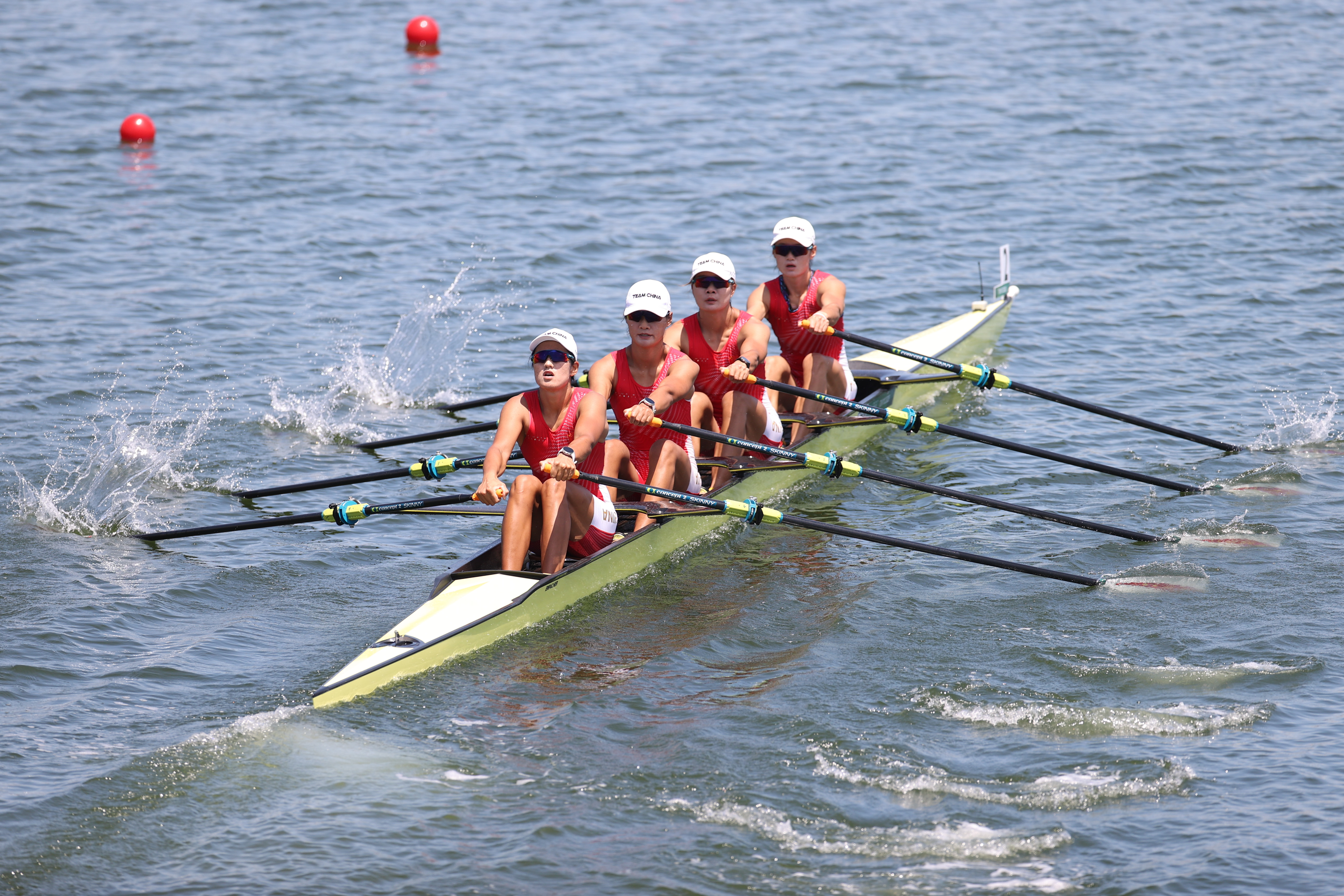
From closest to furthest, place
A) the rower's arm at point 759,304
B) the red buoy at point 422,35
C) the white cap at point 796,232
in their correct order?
the white cap at point 796,232
the rower's arm at point 759,304
the red buoy at point 422,35

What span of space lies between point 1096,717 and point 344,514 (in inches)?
189

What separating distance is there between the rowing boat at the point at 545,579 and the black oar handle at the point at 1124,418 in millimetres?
848

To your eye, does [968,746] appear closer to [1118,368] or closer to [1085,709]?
[1085,709]

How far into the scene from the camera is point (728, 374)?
10062 millimetres

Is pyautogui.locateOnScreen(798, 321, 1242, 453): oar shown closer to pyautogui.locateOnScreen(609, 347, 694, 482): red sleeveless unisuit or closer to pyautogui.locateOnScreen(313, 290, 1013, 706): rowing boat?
pyautogui.locateOnScreen(313, 290, 1013, 706): rowing boat

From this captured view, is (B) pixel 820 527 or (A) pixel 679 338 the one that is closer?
(B) pixel 820 527

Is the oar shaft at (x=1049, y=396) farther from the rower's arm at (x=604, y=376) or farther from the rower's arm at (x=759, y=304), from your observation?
the rower's arm at (x=604, y=376)

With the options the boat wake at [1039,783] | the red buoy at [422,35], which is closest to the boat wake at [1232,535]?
the boat wake at [1039,783]

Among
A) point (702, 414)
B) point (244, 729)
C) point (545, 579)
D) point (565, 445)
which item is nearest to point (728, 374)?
point (702, 414)

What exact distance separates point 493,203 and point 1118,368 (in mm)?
9113

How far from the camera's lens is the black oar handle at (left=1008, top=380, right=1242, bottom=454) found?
36.8ft

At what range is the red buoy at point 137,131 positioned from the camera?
67.4 feet

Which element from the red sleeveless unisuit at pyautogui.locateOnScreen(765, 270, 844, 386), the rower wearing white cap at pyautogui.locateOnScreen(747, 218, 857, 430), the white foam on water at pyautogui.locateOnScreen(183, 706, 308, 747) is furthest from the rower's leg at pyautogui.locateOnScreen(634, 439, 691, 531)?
the white foam on water at pyautogui.locateOnScreen(183, 706, 308, 747)

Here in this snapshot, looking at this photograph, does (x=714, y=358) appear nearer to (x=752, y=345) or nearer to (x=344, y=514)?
(x=752, y=345)
